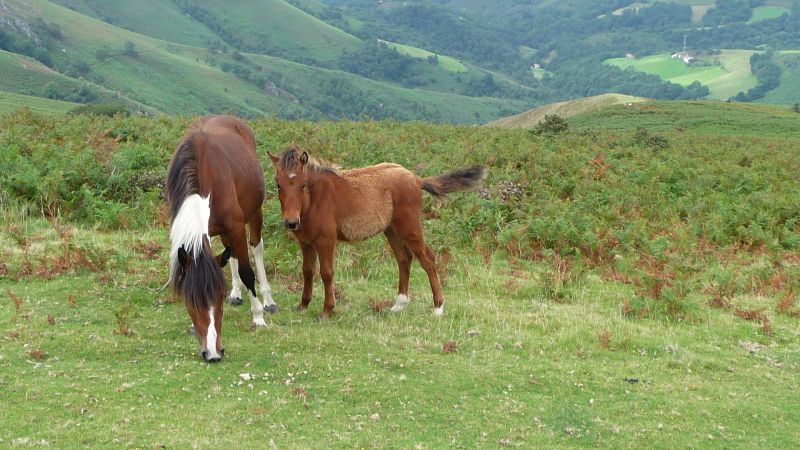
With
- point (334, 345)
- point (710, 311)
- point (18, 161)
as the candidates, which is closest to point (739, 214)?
point (710, 311)

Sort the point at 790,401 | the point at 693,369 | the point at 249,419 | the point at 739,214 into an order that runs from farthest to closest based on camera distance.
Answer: the point at 739,214
the point at 693,369
the point at 790,401
the point at 249,419

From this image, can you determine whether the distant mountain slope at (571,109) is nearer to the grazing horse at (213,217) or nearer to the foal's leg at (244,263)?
the grazing horse at (213,217)

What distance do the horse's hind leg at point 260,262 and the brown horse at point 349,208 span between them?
45cm

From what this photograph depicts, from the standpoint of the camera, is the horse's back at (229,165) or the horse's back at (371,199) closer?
the horse's back at (229,165)

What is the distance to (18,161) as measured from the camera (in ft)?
49.5

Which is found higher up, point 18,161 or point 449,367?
point 18,161

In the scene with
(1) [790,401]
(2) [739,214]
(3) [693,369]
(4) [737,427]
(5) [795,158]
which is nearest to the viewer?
(4) [737,427]

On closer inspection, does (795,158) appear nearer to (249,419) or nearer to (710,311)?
(710,311)

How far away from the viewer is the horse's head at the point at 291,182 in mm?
8922

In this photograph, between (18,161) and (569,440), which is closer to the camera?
(569,440)

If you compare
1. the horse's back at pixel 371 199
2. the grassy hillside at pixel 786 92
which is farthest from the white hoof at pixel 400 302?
the grassy hillside at pixel 786 92

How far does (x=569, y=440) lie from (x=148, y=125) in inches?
729

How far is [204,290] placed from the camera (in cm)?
751

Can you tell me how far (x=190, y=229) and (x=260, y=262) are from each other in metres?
3.16
